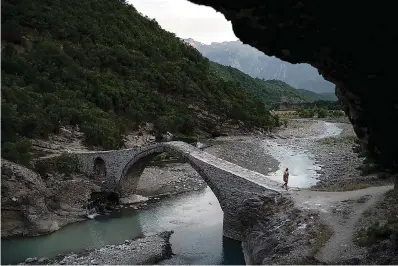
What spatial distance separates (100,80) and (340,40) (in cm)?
3722

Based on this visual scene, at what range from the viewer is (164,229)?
1933cm

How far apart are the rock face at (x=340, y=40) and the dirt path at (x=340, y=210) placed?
4680mm

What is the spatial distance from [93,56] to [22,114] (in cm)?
1859

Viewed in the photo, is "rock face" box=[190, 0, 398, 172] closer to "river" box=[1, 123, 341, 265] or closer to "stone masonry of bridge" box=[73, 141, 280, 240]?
"stone masonry of bridge" box=[73, 141, 280, 240]

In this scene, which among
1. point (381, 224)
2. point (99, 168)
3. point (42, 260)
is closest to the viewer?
point (381, 224)

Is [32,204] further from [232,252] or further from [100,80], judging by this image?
[100,80]

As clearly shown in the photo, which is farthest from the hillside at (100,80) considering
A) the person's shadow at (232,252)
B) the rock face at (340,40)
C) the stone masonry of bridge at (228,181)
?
the rock face at (340,40)

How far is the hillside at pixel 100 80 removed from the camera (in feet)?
97.4

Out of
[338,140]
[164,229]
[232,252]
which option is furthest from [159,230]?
[338,140]

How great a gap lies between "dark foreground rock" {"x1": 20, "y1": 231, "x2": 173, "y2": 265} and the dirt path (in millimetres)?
5499

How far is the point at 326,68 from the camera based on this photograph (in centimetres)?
761

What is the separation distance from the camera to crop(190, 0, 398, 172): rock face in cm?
631

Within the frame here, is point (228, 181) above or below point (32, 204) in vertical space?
above

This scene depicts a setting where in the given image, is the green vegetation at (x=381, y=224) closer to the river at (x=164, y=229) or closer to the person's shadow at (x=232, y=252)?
the person's shadow at (x=232, y=252)
